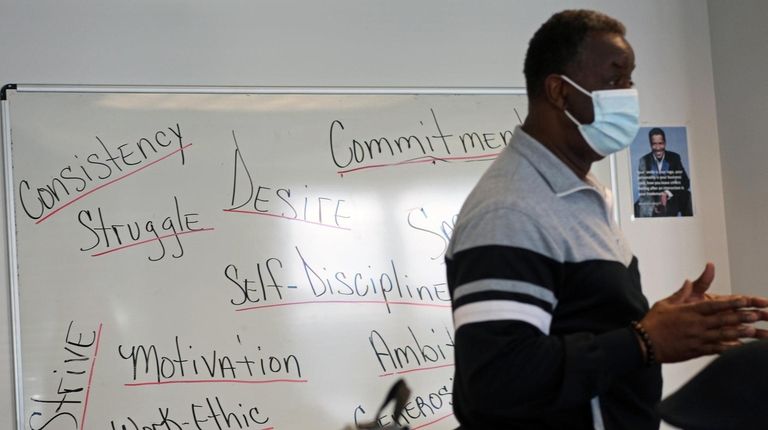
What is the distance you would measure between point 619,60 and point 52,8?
1.81 m

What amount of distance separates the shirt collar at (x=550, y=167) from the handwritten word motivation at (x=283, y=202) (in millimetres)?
1366

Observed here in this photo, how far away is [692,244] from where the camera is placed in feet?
9.27

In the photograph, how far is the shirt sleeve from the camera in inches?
40.7

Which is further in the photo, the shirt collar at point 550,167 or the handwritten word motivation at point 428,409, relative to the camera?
the handwritten word motivation at point 428,409

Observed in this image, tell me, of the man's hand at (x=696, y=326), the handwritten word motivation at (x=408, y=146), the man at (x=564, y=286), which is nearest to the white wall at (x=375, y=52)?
the handwritten word motivation at (x=408, y=146)

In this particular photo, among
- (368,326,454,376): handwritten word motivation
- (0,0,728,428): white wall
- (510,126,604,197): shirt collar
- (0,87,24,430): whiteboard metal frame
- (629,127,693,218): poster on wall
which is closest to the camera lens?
(510,126,604,197): shirt collar

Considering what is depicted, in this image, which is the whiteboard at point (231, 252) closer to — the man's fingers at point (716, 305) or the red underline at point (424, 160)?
the red underline at point (424, 160)

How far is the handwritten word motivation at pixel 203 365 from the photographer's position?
238 centimetres

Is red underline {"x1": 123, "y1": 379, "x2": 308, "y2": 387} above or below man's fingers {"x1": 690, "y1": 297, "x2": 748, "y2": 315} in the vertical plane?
below

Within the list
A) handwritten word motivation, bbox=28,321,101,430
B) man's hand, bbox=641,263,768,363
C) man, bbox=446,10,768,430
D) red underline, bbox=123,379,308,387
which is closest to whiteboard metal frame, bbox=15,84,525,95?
handwritten word motivation, bbox=28,321,101,430

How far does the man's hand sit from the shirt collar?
0.65 feet

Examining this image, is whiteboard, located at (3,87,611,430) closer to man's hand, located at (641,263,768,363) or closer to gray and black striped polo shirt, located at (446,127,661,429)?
gray and black striped polo shirt, located at (446,127,661,429)

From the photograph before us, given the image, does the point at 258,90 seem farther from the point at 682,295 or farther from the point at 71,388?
the point at 682,295

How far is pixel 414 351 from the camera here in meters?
2.58
